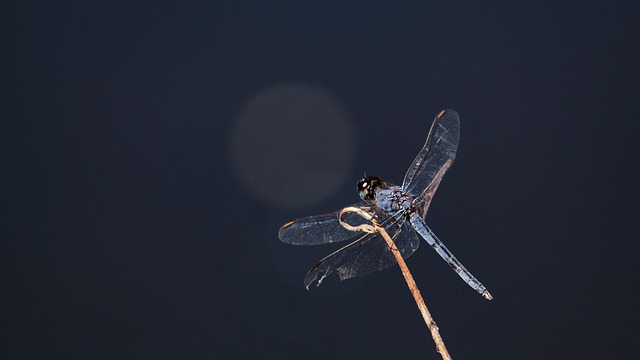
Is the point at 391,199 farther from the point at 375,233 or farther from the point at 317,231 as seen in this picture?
the point at 317,231

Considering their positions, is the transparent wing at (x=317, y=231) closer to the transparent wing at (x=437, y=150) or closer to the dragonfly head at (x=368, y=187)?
the dragonfly head at (x=368, y=187)

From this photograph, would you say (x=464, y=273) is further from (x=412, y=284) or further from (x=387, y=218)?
(x=412, y=284)

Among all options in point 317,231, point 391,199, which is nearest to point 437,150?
point 391,199

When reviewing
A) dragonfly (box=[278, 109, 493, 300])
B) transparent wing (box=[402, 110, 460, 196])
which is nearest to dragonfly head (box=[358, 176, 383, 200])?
dragonfly (box=[278, 109, 493, 300])

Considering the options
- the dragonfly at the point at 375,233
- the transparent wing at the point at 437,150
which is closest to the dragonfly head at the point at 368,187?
the dragonfly at the point at 375,233

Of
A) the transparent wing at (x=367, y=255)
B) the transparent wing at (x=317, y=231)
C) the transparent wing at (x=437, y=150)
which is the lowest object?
the transparent wing at (x=367, y=255)

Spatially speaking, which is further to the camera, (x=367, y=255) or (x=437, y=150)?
(x=437, y=150)

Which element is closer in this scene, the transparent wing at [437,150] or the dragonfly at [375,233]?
the dragonfly at [375,233]

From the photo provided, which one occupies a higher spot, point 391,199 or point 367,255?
point 391,199

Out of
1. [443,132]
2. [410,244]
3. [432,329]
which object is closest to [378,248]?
[410,244]
